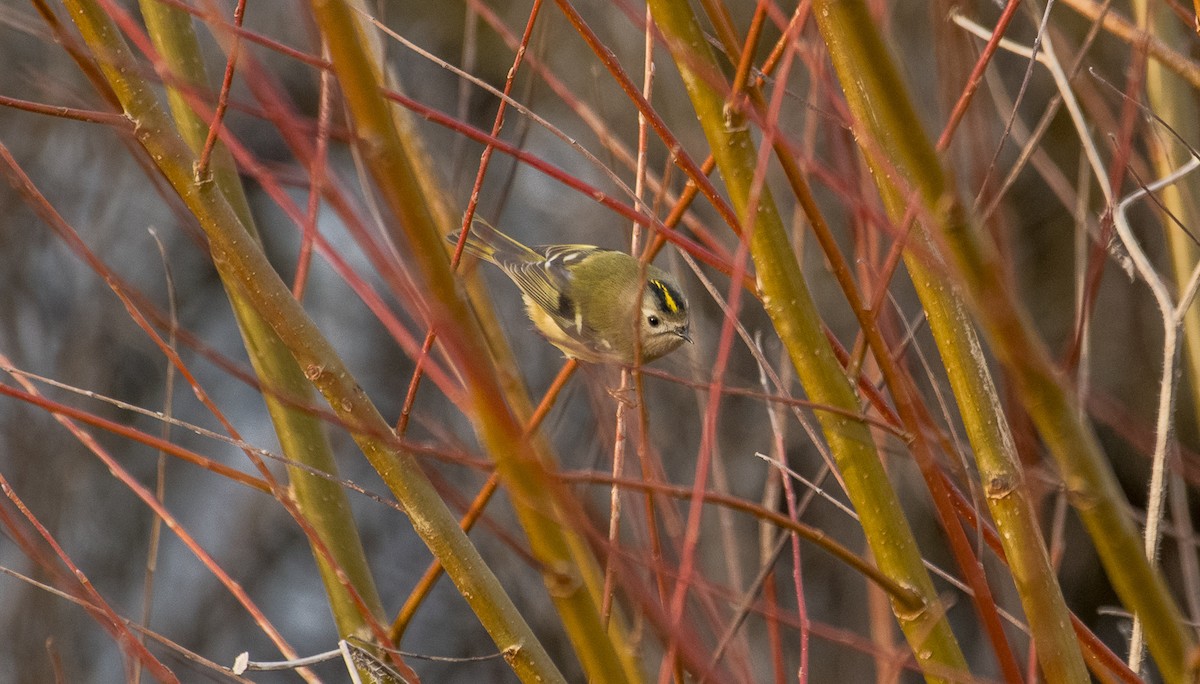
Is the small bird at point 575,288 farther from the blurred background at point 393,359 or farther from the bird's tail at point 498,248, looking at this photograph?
the blurred background at point 393,359

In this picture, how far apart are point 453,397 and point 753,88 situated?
58cm

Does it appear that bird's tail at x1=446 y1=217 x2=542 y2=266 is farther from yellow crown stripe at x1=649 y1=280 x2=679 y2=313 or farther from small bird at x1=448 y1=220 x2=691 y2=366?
yellow crown stripe at x1=649 y1=280 x2=679 y2=313

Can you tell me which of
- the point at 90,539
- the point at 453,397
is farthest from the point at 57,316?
the point at 453,397

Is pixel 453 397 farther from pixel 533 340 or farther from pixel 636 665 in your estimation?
pixel 533 340

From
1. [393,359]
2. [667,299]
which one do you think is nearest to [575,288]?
[667,299]

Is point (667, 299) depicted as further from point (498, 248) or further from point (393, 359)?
point (393, 359)

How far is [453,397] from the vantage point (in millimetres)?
1079

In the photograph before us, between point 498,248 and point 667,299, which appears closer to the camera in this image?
point 667,299

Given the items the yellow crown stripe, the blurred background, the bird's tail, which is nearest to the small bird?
the bird's tail

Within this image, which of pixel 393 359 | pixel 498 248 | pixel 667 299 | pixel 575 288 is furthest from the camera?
pixel 393 359

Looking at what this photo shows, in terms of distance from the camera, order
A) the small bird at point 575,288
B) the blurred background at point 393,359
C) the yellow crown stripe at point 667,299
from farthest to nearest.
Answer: the blurred background at point 393,359 < the small bird at point 575,288 < the yellow crown stripe at point 667,299

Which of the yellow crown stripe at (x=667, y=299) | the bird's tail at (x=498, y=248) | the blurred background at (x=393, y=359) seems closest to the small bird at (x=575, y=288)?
the bird's tail at (x=498, y=248)

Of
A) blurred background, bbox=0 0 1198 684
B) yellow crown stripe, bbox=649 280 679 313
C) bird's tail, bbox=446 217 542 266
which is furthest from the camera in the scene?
blurred background, bbox=0 0 1198 684

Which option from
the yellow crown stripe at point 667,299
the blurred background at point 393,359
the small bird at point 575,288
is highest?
the yellow crown stripe at point 667,299
